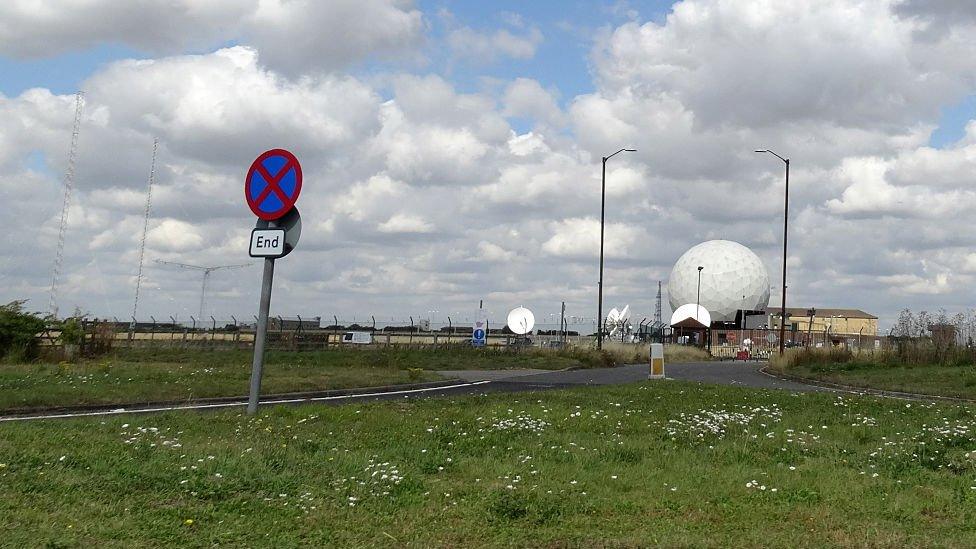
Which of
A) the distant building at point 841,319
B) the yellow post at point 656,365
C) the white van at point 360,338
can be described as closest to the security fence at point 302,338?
the white van at point 360,338

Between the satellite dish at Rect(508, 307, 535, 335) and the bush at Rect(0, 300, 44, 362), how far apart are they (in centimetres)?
4915

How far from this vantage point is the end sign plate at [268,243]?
11.5m

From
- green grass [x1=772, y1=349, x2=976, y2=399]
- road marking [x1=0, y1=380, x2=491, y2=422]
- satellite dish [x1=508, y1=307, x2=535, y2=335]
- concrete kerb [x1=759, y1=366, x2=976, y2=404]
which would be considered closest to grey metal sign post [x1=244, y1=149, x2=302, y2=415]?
road marking [x1=0, y1=380, x2=491, y2=422]

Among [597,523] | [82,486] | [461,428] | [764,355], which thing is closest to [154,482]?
[82,486]

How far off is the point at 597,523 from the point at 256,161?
23.4ft

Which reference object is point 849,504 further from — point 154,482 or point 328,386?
point 328,386

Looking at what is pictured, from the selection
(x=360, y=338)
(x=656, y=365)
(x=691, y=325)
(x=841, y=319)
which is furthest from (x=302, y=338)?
(x=841, y=319)

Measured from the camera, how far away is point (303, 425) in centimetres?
1116

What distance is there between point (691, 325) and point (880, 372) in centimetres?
5044

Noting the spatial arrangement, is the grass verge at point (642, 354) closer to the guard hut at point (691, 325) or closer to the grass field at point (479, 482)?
the guard hut at point (691, 325)

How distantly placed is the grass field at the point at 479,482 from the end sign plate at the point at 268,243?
212 cm

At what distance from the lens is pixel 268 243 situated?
11.5 metres

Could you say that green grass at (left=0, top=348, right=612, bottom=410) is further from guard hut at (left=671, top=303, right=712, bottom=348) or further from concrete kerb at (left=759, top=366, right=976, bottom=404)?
guard hut at (left=671, top=303, right=712, bottom=348)

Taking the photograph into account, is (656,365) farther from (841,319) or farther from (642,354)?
(841,319)
